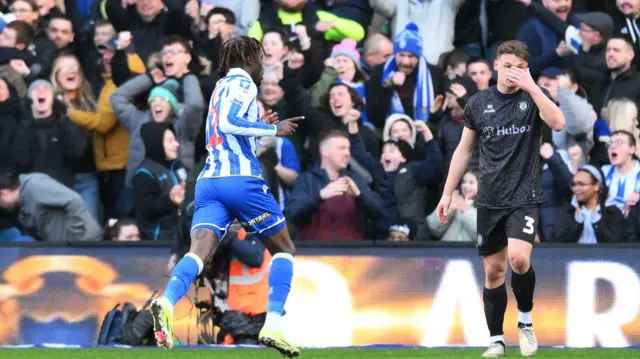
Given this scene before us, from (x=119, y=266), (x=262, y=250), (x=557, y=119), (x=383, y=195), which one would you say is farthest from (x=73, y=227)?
(x=557, y=119)

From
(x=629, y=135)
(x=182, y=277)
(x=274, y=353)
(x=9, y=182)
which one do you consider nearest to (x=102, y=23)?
(x=9, y=182)

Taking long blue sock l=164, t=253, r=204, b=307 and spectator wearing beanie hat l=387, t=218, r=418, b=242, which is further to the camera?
spectator wearing beanie hat l=387, t=218, r=418, b=242

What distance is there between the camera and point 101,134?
40.2 ft

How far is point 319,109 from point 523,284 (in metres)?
4.16

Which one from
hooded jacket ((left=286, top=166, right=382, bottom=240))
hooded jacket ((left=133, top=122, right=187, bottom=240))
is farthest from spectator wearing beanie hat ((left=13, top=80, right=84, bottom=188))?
hooded jacket ((left=286, top=166, right=382, bottom=240))

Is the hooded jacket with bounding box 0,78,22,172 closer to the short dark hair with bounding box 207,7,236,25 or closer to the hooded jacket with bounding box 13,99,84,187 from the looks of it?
the hooded jacket with bounding box 13,99,84,187

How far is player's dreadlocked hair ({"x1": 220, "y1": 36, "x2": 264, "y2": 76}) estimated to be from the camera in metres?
7.91

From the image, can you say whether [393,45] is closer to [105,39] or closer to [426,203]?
[426,203]

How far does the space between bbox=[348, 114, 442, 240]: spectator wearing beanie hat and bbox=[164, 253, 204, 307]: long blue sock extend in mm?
3978

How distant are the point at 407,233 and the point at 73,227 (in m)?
3.12

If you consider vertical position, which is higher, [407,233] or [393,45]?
[393,45]

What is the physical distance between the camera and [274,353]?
9055 mm

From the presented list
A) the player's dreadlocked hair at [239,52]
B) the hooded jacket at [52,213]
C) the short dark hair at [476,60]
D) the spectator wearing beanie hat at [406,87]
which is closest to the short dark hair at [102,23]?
the hooded jacket at [52,213]

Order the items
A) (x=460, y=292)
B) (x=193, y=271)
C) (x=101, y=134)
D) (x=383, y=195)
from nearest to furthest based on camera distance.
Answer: (x=193, y=271) < (x=460, y=292) < (x=383, y=195) < (x=101, y=134)
